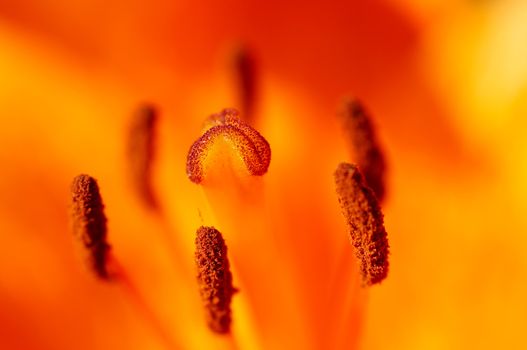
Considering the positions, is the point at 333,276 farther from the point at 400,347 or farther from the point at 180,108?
the point at 180,108

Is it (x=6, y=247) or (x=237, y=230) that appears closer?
(x=237, y=230)

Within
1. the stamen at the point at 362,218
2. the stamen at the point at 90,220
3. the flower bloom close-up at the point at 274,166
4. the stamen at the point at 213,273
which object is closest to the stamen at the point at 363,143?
the flower bloom close-up at the point at 274,166

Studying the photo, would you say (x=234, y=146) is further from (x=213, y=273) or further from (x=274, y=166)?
(x=274, y=166)

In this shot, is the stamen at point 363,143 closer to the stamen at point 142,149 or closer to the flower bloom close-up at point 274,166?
the flower bloom close-up at point 274,166

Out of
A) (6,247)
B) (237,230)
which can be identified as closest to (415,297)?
(237,230)

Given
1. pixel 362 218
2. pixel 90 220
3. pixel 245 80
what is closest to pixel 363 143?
pixel 362 218

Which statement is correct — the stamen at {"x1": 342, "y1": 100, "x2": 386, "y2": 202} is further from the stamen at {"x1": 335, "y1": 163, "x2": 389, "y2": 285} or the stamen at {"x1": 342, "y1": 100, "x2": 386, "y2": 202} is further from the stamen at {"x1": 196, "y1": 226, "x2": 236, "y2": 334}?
the stamen at {"x1": 196, "y1": 226, "x2": 236, "y2": 334}

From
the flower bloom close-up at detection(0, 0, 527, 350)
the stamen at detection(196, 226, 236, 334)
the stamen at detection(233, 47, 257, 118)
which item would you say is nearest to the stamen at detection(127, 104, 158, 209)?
the flower bloom close-up at detection(0, 0, 527, 350)
